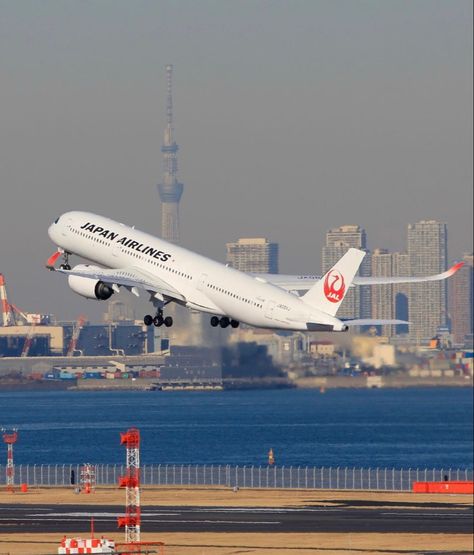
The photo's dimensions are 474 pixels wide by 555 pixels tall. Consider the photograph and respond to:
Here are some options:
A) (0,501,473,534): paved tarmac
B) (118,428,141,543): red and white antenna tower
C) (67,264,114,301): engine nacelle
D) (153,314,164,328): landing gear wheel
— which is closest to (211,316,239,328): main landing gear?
(153,314,164,328): landing gear wheel

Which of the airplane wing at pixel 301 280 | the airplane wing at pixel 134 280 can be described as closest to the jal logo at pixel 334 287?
the airplane wing at pixel 301 280

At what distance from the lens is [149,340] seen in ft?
460

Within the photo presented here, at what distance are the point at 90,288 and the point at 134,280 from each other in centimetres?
402

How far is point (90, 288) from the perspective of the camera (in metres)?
126

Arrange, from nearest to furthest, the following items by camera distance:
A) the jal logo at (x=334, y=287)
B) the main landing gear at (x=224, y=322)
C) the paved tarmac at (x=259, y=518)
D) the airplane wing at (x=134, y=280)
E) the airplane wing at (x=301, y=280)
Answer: the jal logo at (x=334, y=287)
the paved tarmac at (x=259, y=518)
the airplane wing at (x=134, y=280)
the main landing gear at (x=224, y=322)
the airplane wing at (x=301, y=280)

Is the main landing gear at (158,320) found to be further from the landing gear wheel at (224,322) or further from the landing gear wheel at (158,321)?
the landing gear wheel at (224,322)

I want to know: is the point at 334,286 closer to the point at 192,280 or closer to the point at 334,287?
the point at 334,287

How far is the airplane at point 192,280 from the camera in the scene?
116 m

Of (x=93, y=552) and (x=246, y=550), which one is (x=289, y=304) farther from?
(x=93, y=552)

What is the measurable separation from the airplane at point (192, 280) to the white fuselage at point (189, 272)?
69 millimetres

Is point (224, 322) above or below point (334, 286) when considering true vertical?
below

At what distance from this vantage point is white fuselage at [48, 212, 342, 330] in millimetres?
116750

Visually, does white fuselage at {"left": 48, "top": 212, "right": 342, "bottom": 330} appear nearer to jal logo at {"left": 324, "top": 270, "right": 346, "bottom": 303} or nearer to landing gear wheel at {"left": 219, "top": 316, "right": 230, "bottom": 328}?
jal logo at {"left": 324, "top": 270, "right": 346, "bottom": 303}

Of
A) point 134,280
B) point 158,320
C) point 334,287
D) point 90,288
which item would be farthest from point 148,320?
point 334,287
